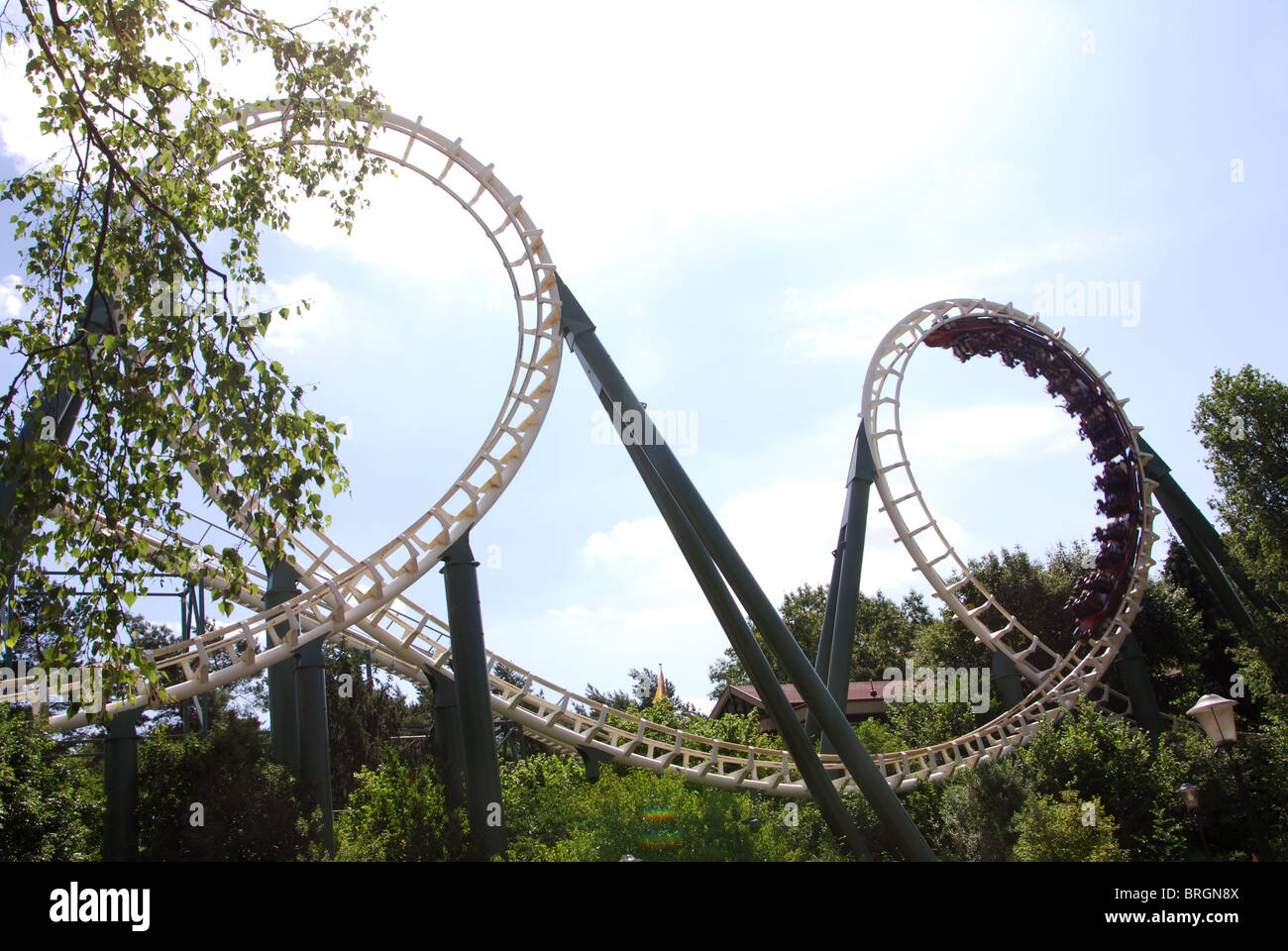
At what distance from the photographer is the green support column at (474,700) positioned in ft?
37.1

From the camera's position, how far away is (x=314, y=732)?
12406 millimetres

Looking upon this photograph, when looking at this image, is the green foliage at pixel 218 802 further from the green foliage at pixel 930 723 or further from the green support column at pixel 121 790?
the green foliage at pixel 930 723

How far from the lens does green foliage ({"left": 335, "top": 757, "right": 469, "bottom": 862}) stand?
11.1 metres

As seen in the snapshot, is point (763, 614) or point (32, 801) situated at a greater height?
point (763, 614)

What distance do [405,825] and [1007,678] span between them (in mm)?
12987

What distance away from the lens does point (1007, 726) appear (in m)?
18.7

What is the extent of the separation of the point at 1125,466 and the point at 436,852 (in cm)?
1760

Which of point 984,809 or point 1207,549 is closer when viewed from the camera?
point 984,809

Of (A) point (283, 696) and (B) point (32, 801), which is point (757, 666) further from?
(B) point (32, 801)

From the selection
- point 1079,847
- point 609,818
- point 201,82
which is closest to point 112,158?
point 201,82

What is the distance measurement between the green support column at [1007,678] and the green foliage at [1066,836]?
695 cm

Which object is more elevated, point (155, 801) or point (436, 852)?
point (155, 801)

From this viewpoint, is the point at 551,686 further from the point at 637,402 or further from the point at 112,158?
the point at 112,158

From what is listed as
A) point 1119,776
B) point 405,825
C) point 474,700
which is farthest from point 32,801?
point 1119,776
